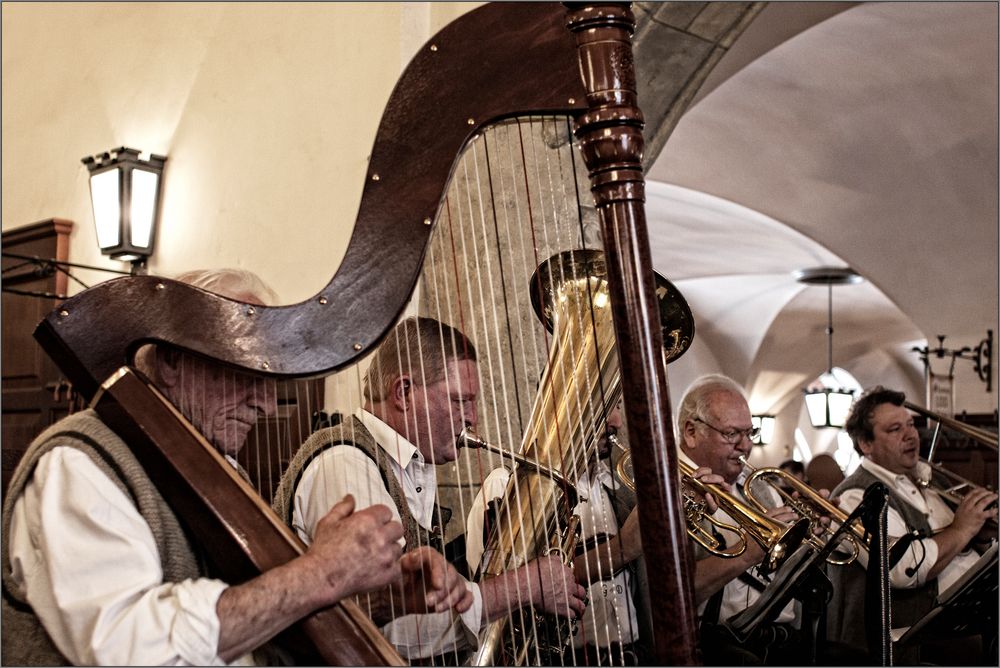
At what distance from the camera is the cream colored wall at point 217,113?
151 inches

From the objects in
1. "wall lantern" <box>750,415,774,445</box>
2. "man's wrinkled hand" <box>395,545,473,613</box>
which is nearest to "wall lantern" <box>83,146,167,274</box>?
"man's wrinkled hand" <box>395,545,473,613</box>

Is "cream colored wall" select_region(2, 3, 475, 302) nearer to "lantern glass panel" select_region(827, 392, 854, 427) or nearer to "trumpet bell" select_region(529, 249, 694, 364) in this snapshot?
"trumpet bell" select_region(529, 249, 694, 364)

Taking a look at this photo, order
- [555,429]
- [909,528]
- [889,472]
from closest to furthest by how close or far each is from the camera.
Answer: [555,429] < [909,528] < [889,472]

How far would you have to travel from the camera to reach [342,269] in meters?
1.47

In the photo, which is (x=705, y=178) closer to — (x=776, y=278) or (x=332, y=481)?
(x=776, y=278)

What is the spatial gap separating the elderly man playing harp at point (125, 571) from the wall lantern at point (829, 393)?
6593mm

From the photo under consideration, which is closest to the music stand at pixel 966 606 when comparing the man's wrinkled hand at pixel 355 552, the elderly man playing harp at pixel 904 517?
the elderly man playing harp at pixel 904 517

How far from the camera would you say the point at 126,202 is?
4477 mm

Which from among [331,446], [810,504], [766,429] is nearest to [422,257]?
[331,446]

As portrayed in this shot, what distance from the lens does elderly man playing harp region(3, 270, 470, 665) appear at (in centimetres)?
134

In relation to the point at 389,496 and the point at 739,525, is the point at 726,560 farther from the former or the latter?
the point at 389,496

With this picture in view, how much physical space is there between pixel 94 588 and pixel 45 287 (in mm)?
4046

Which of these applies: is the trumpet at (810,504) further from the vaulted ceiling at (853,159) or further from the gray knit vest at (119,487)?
the gray knit vest at (119,487)

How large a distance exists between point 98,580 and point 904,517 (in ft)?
10.8
